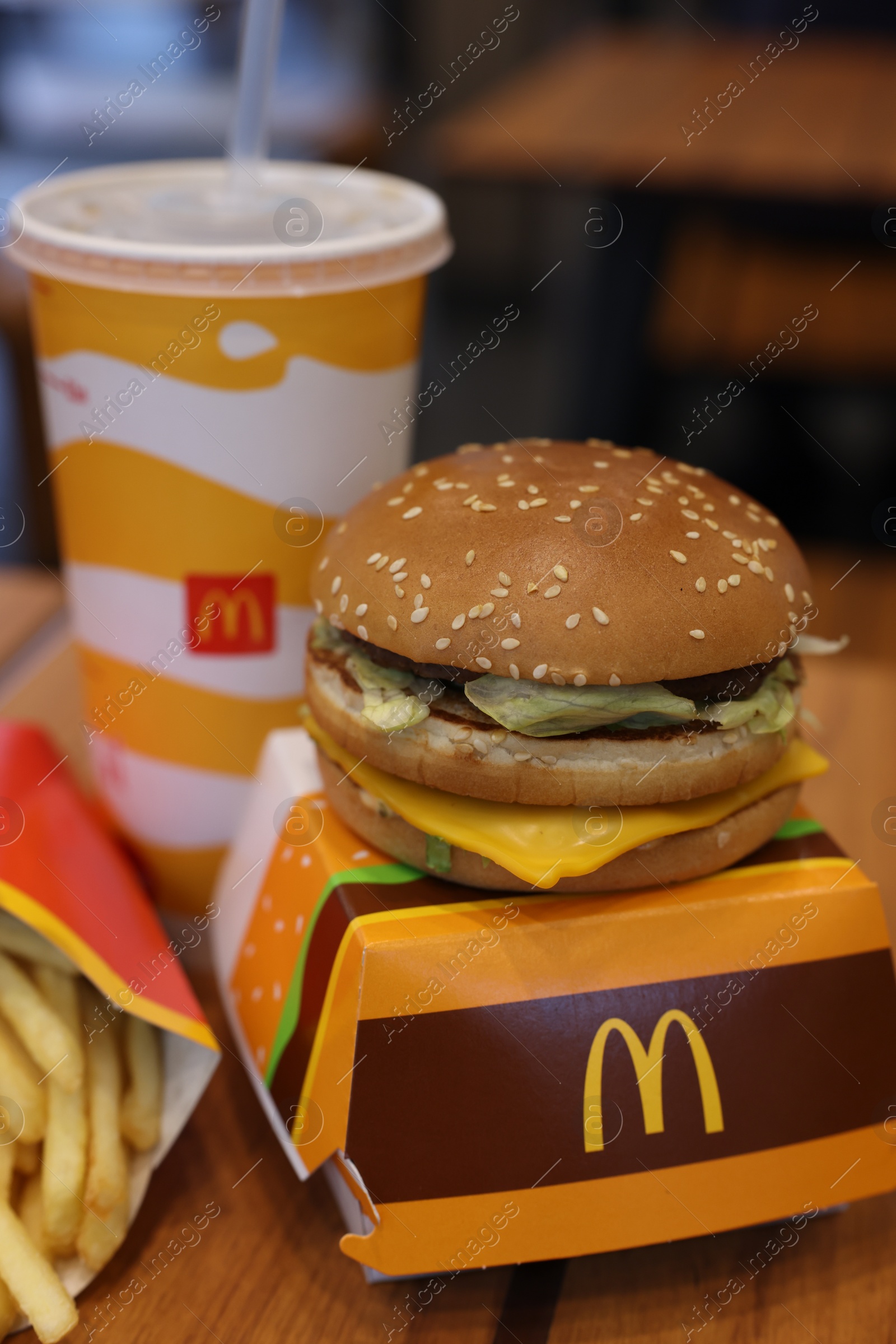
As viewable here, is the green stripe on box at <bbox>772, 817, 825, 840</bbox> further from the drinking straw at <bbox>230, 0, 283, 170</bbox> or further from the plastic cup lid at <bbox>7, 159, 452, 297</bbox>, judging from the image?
the drinking straw at <bbox>230, 0, 283, 170</bbox>

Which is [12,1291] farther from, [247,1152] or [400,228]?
[400,228]

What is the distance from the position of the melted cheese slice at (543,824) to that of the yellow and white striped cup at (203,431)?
51 centimetres

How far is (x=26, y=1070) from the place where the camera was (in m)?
1.44

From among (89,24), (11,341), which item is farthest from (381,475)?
(89,24)

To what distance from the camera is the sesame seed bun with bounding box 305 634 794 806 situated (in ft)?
4.62

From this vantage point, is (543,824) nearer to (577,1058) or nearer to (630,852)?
(630,852)

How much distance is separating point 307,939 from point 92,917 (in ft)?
1.02

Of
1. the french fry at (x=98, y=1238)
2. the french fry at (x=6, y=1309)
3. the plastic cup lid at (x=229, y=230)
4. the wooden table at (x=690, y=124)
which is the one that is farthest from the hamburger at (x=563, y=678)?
the wooden table at (x=690, y=124)

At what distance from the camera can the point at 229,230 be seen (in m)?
1.86

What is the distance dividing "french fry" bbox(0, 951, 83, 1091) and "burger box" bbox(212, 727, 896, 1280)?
29cm

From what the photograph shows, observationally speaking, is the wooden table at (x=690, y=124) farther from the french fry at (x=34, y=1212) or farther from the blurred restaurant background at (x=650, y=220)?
the french fry at (x=34, y=1212)

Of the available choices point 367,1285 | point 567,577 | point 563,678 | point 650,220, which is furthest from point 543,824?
point 650,220

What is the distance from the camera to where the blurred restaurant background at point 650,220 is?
4.68 metres

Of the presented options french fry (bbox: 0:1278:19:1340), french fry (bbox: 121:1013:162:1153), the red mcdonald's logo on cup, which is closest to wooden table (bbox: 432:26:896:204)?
the red mcdonald's logo on cup
